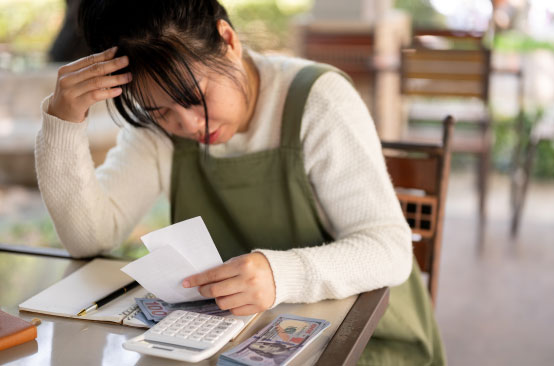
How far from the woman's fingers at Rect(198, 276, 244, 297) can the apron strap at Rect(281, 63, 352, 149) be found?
1.22 ft

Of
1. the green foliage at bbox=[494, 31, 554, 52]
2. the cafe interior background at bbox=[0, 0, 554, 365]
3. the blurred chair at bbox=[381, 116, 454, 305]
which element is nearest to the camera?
the blurred chair at bbox=[381, 116, 454, 305]

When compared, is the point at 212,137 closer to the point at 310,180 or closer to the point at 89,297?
the point at 310,180

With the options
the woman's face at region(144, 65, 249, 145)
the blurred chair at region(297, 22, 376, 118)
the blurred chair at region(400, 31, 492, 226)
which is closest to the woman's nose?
the woman's face at region(144, 65, 249, 145)

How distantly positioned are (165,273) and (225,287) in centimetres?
10

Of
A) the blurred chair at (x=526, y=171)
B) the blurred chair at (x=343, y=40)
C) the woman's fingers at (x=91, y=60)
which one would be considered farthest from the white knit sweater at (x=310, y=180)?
the blurred chair at (x=343, y=40)

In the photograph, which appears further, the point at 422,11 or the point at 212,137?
the point at 422,11

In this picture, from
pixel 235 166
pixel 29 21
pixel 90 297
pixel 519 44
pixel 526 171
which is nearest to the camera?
pixel 90 297

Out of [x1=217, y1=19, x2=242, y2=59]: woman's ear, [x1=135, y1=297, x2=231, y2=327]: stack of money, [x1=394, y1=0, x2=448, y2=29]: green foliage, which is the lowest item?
[x1=135, y1=297, x2=231, y2=327]: stack of money

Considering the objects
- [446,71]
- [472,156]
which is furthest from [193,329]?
[472,156]

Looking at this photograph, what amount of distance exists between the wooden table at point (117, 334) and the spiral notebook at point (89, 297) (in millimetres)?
15

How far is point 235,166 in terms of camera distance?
1.44 meters

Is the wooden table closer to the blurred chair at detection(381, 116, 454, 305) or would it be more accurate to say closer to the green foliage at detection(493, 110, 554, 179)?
the blurred chair at detection(381, 116, 454, 305)

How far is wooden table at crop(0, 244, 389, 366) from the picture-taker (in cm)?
99

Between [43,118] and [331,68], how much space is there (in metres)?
0.59
